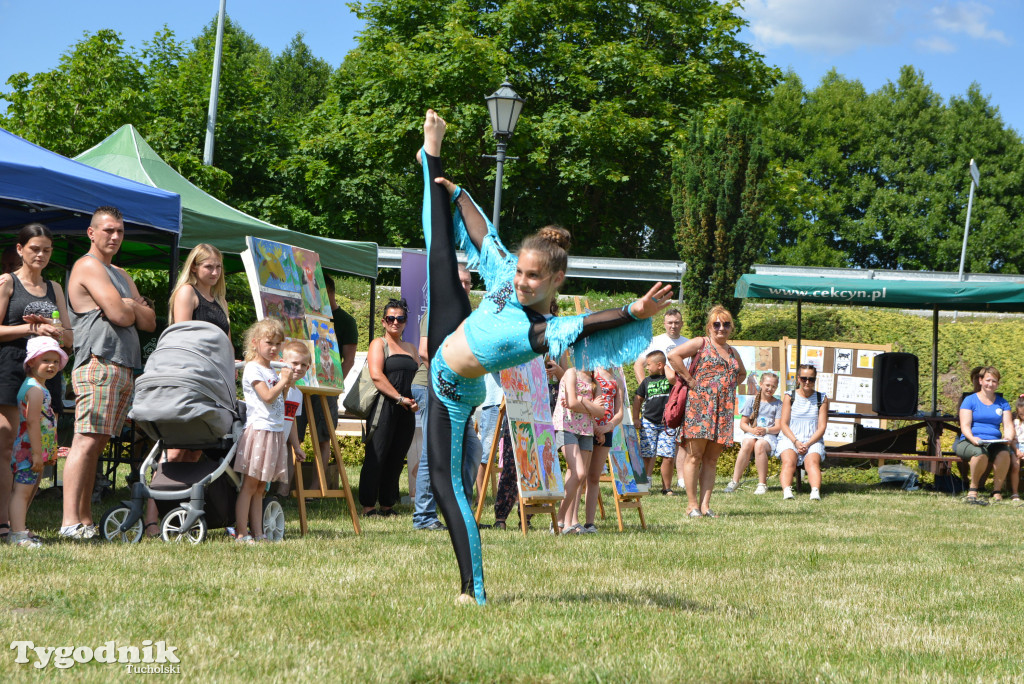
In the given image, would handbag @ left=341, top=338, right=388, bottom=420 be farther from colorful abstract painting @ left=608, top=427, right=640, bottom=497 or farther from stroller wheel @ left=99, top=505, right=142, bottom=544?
stroller wheel @ left=99, top=505, right=142, bottom=544

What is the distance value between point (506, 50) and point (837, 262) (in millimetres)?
22100

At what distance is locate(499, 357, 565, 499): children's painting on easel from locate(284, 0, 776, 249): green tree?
2045 centimetres

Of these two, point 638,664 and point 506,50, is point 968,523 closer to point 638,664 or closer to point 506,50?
point 638,664

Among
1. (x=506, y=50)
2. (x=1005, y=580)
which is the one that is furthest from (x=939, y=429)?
(x=506, y=50)

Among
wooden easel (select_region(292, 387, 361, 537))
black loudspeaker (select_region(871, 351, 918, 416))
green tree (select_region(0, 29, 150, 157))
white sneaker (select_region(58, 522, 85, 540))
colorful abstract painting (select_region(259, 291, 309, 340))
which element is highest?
green tree (select_region(0, 29, 150, 157))

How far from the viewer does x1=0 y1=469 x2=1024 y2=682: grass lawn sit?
3.54m

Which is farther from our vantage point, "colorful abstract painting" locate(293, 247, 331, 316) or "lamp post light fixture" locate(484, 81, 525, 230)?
"lamp post light fixture" locate(484, 81, 525, 230)

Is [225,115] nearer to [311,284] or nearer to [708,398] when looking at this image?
[311,284]

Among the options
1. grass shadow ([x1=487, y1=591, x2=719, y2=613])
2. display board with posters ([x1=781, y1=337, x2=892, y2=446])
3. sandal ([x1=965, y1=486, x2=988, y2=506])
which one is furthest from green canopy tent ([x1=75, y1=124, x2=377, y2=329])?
display board with posters ([x1=781, y1=337, x2=892, y2=446])

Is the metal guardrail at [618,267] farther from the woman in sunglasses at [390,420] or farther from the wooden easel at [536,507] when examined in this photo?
the wooden easel at [536,507]

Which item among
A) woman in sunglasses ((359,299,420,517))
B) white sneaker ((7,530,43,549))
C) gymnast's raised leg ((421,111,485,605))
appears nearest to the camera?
gymnast's raised leg ((421,111,485,605))

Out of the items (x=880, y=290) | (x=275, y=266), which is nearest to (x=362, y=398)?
(x=275, y=266)

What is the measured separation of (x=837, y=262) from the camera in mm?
45094

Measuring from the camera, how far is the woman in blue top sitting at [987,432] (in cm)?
1198
